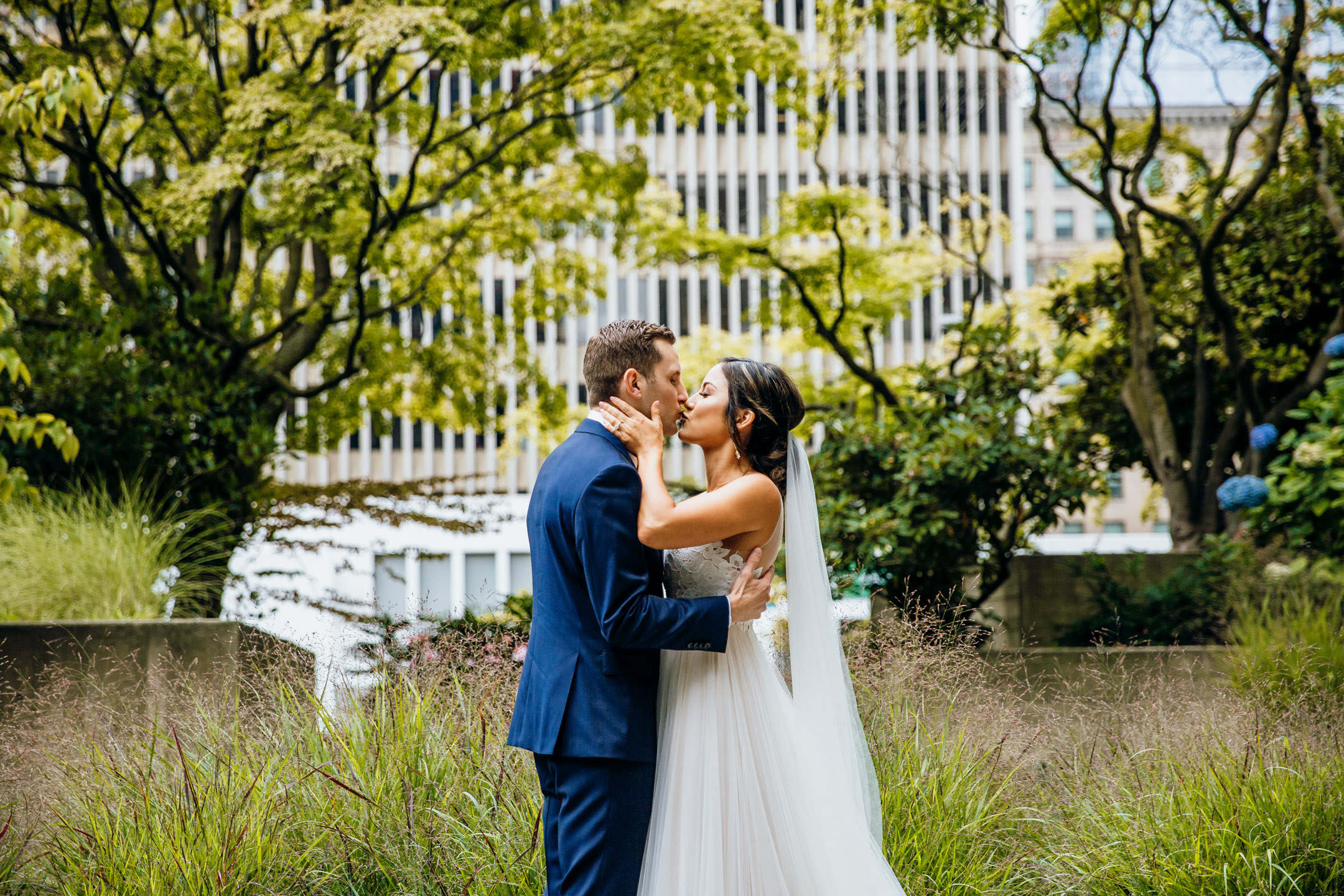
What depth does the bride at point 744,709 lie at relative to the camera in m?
2.98

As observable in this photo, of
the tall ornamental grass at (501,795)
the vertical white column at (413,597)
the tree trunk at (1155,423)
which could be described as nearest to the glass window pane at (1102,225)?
the tree trunk at (1155,423)

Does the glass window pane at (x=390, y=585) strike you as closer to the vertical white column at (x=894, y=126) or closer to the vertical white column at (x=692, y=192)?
the vertical white column at (x=692, y=192)

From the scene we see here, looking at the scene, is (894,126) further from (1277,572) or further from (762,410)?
(762,410)

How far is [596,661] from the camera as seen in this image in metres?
2.86

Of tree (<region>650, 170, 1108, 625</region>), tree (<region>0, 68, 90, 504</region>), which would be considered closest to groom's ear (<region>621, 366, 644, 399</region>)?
tree (<region>0, 68, 90, 504</region>)

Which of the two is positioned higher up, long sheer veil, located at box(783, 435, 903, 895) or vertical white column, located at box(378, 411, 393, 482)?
long sheer veil, located at box(783, 435, 903, 895)

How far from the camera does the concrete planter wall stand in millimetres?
5625

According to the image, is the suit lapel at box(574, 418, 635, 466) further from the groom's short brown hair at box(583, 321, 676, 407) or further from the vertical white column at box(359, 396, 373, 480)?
the vertical white column at box(359, 396, 373, 480)

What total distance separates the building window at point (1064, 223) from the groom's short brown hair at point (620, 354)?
181 feet

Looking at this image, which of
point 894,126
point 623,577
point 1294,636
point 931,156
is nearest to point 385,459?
point 894,126

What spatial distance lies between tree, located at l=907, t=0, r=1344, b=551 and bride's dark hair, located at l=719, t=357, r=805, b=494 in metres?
6.93

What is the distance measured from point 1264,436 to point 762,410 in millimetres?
6889

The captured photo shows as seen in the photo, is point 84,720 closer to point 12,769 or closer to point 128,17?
point 12,769

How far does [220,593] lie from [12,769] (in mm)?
3332
